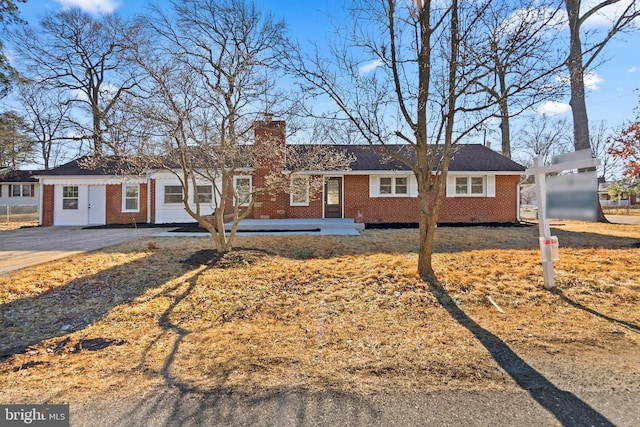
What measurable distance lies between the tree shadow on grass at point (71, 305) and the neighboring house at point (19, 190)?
34.0 meters

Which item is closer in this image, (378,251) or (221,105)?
(221,105)

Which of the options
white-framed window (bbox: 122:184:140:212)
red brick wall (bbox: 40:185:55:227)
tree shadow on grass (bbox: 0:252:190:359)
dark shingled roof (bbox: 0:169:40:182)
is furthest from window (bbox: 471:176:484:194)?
dark shingled roof (bbox: 0:169:40:182)

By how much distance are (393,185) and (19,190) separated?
36.8 metres

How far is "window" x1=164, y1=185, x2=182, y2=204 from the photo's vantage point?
16266mm

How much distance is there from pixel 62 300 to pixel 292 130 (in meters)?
5.27

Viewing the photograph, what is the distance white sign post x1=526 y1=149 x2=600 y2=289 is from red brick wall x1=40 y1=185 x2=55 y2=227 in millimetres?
19975

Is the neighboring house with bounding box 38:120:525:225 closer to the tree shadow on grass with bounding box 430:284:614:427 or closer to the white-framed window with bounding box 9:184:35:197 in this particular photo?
the tree shadow on grass with bounding box 430:284:614:427

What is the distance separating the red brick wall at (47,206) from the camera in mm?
16344

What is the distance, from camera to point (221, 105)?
6.94m

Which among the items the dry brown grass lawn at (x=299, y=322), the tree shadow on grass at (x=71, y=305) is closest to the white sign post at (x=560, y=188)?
the dry brown grass lawn at (x=299, y=322)

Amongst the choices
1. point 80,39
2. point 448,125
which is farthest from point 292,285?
point 80,39

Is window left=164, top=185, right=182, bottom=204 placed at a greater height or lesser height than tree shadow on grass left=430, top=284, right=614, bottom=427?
greater

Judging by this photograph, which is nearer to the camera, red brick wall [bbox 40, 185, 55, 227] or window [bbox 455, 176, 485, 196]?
window [bbox 455, 176, 485, 196]

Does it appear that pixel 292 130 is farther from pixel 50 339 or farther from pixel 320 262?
pixel 50 339
